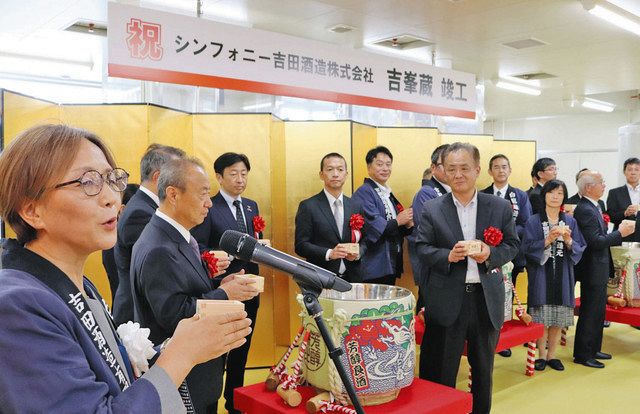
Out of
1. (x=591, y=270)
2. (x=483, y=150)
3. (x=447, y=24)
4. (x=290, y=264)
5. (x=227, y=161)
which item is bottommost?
(x=591, y=270)

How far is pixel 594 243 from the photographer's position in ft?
14.5

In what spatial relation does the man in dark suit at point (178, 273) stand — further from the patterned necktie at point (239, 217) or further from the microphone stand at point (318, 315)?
the patterned necktie at point (239, 217)

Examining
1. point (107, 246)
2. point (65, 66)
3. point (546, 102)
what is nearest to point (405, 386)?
point (107, 246)

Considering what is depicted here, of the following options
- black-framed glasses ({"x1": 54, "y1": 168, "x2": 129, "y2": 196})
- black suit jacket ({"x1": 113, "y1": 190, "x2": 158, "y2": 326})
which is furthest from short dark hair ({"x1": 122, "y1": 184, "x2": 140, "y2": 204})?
black-framed glasses ({"x1": 54, "y1": 168, "x2": 129, "y2": 196})

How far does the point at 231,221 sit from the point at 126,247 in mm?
1251

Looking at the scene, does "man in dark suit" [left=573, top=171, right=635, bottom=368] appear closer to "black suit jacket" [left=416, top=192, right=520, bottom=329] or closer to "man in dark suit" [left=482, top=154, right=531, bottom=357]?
"man in dark suit" [left=482, top=154, right=531, bottom=357]

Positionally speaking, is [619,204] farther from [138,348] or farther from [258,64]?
[138,348]

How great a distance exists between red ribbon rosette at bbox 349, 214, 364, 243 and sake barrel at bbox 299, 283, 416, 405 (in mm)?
1972

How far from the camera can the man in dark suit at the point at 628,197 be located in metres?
5.73

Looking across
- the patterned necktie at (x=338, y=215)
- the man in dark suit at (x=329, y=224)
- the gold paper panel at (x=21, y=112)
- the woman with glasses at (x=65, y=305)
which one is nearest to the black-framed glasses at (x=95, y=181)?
the woman with glasses at (x=65, y=305)

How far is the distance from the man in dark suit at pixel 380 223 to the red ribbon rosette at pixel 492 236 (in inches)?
60.8

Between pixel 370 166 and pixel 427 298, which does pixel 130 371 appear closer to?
pixel 427 298

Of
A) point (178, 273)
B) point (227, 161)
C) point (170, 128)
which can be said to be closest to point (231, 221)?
point (227, 161)

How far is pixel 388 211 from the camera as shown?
179 inches
